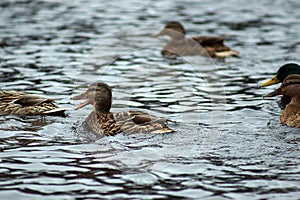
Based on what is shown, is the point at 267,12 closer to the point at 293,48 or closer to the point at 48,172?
the point at 293,48

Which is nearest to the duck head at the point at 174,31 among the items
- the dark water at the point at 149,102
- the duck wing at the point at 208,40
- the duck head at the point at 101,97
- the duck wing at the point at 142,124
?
the dark water at the point at 149,102

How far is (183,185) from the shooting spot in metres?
7.88

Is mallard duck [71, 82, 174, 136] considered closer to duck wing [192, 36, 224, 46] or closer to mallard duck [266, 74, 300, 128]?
mallard duck [266, 74, 300, 128]

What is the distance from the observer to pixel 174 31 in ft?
61.7

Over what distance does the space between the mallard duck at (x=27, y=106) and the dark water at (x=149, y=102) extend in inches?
5.8

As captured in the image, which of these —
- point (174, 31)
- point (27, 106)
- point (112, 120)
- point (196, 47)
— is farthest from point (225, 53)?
point (112, 120)

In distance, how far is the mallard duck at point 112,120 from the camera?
33.3 ft

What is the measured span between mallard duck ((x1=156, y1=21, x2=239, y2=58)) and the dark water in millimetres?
306

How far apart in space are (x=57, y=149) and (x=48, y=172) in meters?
1.04

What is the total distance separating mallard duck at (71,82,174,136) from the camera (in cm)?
1016

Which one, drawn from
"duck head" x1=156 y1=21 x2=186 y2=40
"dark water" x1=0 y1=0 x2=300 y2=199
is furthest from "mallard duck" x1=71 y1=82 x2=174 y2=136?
"duck head" x1=156 y1=21 x2=186 y2=40

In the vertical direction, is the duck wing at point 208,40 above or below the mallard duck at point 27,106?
above

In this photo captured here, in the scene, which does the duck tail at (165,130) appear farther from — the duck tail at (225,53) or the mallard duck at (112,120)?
the duck tail at (225,53)

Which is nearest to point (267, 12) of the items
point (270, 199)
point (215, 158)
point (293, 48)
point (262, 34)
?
point (262, 34)
